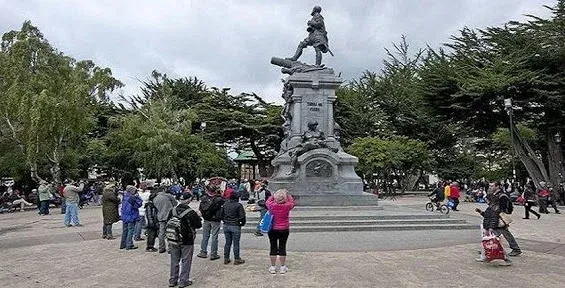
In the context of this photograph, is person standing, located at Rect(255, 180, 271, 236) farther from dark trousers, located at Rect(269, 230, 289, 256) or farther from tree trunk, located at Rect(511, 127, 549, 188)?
tree trunk, located at Rect(511, 127, 549, 188)

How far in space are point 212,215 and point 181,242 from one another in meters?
2.33

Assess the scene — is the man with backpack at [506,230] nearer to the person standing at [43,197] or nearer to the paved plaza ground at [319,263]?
the paved plaza ground at [319,263]

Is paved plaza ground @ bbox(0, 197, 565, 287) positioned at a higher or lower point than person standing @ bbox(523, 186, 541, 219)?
lower

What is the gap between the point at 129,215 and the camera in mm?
11336

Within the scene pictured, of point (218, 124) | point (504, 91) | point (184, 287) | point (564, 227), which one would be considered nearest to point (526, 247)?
point (564, 227)

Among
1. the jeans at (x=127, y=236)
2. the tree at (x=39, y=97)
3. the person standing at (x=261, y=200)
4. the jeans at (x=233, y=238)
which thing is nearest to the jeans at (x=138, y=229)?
the jeans at (x=127, y=236)

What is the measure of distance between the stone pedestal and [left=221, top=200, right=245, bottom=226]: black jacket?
347 inches

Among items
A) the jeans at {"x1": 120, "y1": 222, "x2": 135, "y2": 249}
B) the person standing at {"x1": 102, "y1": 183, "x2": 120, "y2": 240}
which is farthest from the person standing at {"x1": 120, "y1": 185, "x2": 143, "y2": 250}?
the person standing at {"x1": 102, "y1": 183, "x2": 120, "y2": 240}

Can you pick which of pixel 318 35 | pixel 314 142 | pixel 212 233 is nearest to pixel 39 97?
pixel 318 35

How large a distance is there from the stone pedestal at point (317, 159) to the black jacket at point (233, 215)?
8.80 m

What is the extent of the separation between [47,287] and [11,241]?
6599mm

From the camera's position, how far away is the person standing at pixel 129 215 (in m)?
11.3

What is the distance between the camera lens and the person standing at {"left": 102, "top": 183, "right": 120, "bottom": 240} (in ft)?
40.8

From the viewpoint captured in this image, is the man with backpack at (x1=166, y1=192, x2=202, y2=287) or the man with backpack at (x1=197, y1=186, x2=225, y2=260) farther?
the man with backpack at (x1=197, y1=186, x2=225, y2=260)
